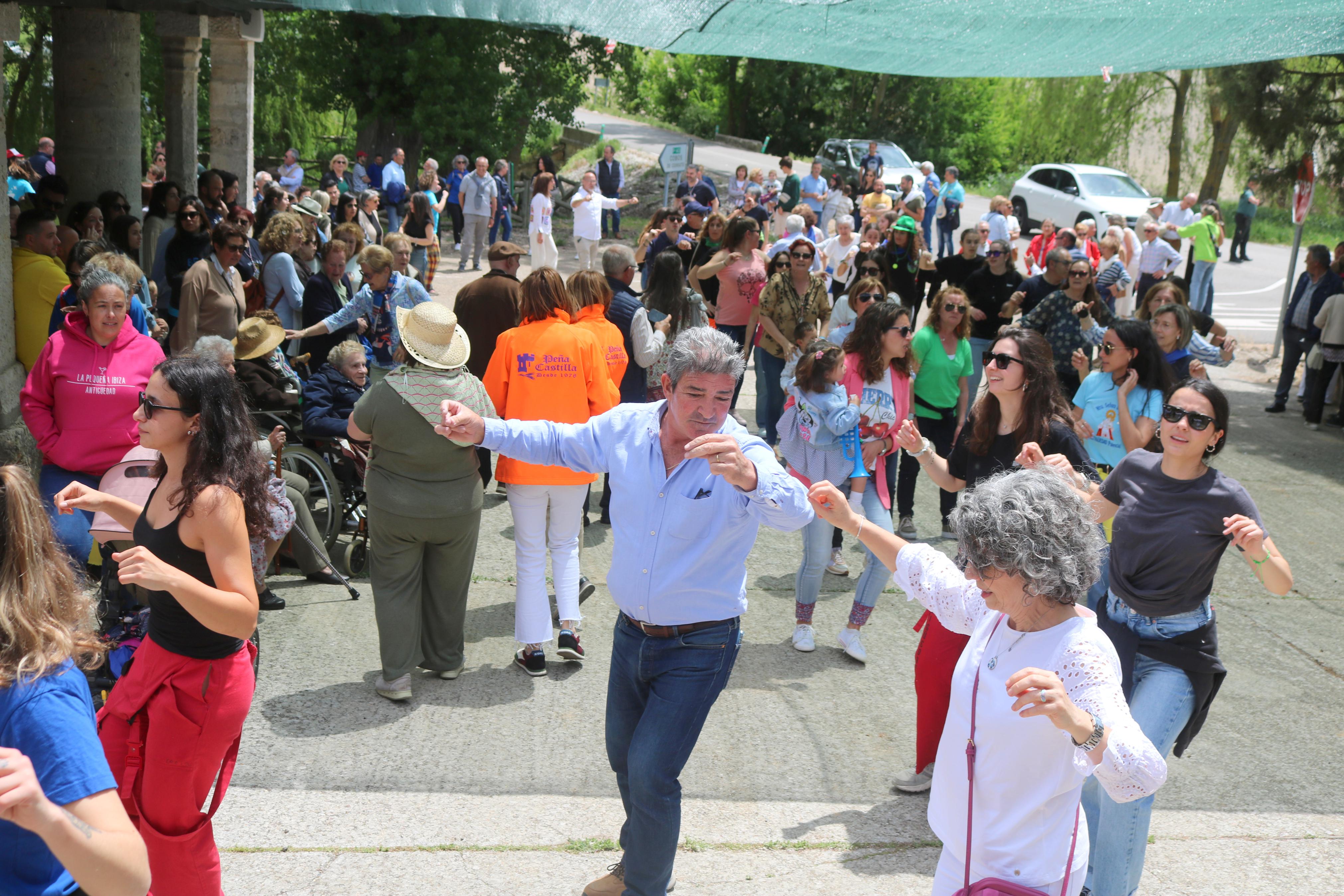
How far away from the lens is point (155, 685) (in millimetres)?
3391

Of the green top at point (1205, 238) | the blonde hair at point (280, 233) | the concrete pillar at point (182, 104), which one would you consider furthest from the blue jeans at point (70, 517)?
the green top at point (1205, 238)

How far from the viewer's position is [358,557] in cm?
705

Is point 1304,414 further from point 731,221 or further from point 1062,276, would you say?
point 731,221

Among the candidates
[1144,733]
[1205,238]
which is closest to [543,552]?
[1144,733]

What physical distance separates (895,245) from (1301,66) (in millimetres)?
17146

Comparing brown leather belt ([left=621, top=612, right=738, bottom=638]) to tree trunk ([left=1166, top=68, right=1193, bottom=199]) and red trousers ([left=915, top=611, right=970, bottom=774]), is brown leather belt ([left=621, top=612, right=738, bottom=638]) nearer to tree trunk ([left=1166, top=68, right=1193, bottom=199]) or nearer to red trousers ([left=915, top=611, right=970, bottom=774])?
red trousers ([left=915, top=611, right=970, bottom=774])

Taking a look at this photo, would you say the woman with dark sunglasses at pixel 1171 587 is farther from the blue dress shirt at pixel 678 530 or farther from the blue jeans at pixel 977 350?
the blue jeans at pixel 977 350

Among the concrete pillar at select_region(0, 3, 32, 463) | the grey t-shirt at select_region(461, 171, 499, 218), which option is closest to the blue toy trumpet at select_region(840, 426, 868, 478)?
the concrete pillar at select_region(0, 3, 32, 463)

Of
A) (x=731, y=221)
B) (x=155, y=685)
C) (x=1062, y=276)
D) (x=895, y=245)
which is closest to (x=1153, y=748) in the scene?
(x=155, y=685)

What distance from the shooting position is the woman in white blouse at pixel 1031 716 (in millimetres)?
2613

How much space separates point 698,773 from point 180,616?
7.91 feet

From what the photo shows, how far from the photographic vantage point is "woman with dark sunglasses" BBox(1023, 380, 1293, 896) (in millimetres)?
3781

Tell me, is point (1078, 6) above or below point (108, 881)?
above

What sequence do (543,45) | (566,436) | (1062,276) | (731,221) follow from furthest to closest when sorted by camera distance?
(543,45), (731,221), (1062,276), (566,436)
